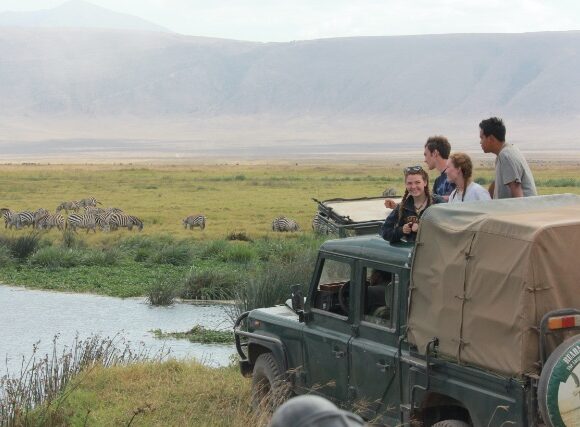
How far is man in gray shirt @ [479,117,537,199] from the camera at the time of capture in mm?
8195

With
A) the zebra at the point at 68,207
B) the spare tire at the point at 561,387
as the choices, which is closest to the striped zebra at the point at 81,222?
the zebra at the point at 68,207

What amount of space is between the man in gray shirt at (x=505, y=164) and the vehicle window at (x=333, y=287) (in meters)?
1.36

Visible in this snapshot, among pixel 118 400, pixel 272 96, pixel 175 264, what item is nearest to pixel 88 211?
pixel 175 264

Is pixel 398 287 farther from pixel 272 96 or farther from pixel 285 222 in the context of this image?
pixel 272 96

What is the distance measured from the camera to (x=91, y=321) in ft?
57.8

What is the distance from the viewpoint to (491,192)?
8.96 meters

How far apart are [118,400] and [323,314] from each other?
9.67 ft

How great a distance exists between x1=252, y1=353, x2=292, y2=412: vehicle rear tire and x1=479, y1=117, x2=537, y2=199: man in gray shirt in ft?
7.18

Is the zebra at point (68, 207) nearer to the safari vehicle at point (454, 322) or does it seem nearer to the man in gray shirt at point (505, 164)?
the safari vehicle at point (454, 322)

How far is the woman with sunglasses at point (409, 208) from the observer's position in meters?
7.52

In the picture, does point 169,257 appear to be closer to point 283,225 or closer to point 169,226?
point 283,225

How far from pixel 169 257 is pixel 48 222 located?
9531 millimetres

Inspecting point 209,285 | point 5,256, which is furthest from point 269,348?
point 5,256

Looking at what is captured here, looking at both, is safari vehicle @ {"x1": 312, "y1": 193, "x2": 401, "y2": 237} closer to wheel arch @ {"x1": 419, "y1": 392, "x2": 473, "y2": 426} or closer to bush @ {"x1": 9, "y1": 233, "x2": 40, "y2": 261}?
wheel arch @ {"x1": 419, "y1": 392, "x2": 473, "y2": 426}
